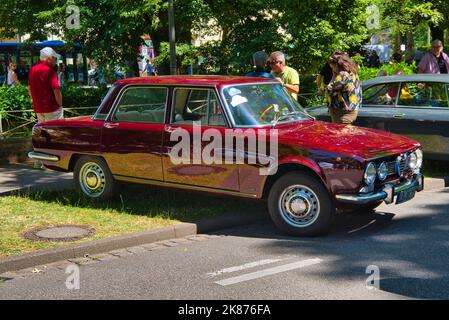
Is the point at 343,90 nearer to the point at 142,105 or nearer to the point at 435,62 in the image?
the point at 142,105

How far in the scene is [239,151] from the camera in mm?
7145

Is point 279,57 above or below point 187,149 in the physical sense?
above

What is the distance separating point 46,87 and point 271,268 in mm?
6804

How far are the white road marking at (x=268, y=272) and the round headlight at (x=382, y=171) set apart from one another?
124 cm

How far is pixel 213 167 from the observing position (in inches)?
290

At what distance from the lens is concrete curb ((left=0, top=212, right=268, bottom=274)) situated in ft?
19.8

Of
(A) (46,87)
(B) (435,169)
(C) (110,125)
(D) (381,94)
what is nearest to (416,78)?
(D) (381,94)

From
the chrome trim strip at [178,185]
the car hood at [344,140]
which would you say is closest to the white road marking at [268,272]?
the car hood at [344,140]

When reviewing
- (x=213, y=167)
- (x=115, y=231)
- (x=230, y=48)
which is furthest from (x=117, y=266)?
(x=230, y=48)

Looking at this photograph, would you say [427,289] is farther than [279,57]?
No

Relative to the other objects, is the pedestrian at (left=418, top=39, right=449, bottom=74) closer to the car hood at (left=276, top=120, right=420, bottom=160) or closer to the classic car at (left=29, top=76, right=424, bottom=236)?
the classic car at (left=29, top=76, right=424, bottom=236)

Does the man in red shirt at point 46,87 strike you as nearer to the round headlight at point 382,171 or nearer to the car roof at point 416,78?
the car roof at point 416,78
